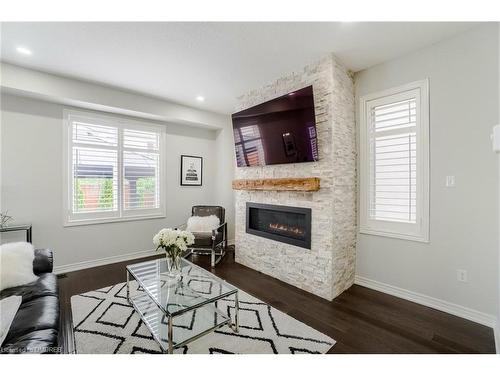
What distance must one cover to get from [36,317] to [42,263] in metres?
0.99

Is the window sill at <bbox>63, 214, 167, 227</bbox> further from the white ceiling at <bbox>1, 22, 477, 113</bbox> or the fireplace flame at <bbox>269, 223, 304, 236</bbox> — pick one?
the fireplace flame at <bbox>269, 223, 304, 236</bbox>

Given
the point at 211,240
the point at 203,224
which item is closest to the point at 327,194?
the point at 211,240

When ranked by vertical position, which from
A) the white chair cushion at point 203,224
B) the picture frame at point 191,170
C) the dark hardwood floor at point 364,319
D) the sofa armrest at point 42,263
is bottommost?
the dark hardwood floor at point 364,319

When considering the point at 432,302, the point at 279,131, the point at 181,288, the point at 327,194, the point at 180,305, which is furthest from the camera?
the point at 279,131

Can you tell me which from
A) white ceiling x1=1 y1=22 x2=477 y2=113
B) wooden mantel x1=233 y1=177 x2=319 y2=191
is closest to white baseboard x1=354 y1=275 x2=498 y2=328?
wooden mantel x1=233 y1=177 x2=319 y2=191

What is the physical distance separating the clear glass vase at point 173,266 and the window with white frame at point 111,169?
2.21 m

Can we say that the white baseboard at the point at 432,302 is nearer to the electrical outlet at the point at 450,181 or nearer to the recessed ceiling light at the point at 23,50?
the electrical outlet at the point at 450,181

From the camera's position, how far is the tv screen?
287 centimetres

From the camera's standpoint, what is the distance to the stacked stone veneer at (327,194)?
278 centimetres

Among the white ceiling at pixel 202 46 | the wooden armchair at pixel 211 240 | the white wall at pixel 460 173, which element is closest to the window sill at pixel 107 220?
the wooden armchair at pixel 211 240

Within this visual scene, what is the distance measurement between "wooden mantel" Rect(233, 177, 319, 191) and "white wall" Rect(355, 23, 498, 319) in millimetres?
1262

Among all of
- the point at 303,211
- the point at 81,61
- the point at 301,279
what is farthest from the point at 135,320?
the point at 81,61

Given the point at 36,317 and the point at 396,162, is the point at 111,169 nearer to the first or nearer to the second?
the point at 36,317

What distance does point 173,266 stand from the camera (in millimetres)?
2432
